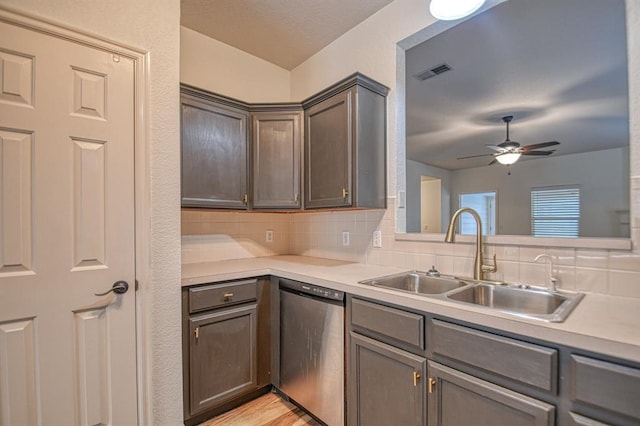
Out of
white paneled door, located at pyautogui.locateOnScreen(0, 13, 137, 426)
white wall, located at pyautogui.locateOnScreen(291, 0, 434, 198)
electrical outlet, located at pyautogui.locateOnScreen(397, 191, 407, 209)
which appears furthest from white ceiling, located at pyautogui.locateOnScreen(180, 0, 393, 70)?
electrical outlet, located at pyautogui.locateOnScreen(397, 191, 407, 209)

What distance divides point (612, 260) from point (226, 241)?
7.97 ft

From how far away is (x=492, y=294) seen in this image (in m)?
1.50

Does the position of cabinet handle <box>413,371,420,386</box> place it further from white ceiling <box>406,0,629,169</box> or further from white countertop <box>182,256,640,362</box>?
white ceiling <box>406,0,629,169</box>

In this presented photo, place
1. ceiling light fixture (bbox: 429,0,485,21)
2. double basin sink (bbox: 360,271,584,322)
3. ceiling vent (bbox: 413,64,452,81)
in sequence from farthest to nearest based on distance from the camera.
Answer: ceiling vent (bbox: 413,64,452,81)
ceiling light fixture (bbox: 429,0,485,21)
double basin sink (bbox: 360,271,584,322)

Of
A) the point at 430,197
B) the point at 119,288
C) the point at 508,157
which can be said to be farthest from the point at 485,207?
the point at 119,288

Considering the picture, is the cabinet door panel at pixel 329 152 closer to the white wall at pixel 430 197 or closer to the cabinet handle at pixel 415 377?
the cabinet handle at pixel 415 377

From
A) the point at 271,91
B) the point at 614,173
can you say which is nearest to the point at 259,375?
the point at 271,91

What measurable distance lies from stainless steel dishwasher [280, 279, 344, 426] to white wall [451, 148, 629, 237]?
15.5 ft

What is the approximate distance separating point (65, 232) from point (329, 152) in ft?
4.96

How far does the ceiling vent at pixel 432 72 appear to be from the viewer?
2673 millimetres

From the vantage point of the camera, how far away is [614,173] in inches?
184

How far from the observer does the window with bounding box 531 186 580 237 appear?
185 inches

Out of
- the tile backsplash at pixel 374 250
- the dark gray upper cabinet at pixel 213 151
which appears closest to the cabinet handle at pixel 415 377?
the tile backsplash at pixel 374 250

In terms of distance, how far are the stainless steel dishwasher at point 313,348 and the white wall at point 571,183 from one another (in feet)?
15.5
